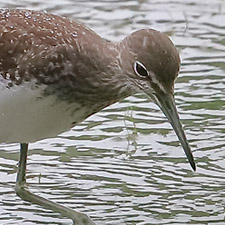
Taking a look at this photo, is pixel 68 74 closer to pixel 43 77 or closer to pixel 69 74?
pixel 69 74

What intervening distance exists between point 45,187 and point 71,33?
1.42 m

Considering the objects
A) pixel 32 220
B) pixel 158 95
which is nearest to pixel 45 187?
pixel 32 220

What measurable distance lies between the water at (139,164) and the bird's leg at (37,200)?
122mm

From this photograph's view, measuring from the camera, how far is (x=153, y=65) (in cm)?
650

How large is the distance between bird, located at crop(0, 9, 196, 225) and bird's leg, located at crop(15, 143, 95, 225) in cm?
59

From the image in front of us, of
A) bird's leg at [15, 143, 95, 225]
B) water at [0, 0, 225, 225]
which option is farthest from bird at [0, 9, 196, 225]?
→ water at [0, 0, 225, 225]

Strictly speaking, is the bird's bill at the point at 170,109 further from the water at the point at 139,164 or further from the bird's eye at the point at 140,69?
the water at the point at 139,164

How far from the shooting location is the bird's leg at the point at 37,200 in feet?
23.4

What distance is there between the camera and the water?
24.5ft

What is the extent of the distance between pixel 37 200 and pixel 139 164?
1042 mm

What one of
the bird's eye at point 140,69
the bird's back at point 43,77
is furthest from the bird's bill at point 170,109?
the bird's back at point 43,77

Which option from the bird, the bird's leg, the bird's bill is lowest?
the bird's leg

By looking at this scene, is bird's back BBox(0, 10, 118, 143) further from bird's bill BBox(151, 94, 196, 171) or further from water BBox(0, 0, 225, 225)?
water BBox(0, 0, 225, 225)

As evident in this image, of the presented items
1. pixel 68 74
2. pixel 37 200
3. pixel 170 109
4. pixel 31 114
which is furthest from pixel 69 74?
pixel 37 200
